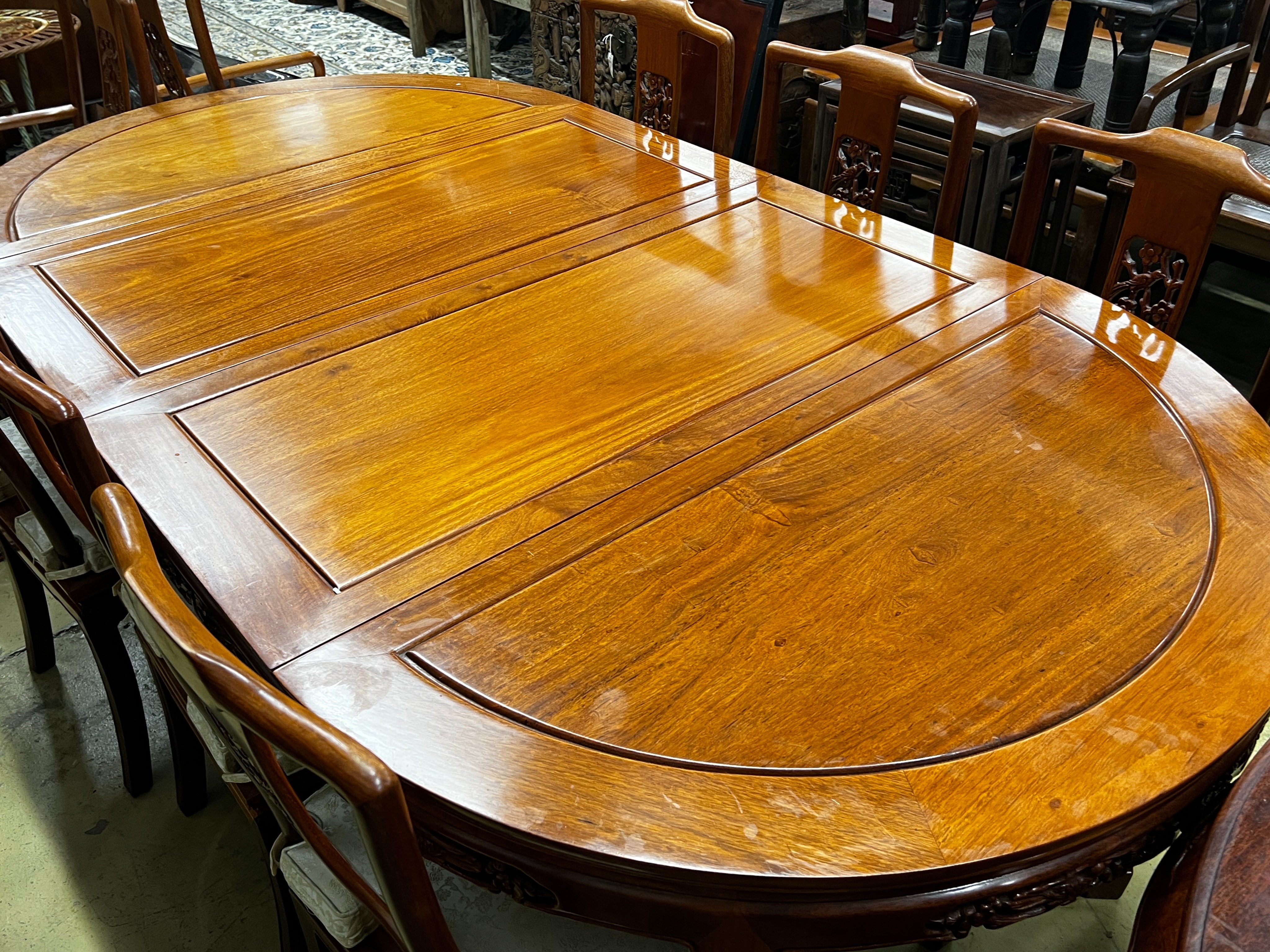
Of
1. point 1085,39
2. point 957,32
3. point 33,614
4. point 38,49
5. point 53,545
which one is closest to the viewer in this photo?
point 53,545

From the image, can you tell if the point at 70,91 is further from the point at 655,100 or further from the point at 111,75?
the point at 655,100

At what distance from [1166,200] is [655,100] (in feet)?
3.42

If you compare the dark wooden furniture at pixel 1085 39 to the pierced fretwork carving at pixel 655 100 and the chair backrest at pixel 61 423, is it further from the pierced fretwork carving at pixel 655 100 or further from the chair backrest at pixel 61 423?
the chair backrest at pixel 61 423

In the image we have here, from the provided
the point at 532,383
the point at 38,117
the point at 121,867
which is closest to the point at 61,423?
the point at 532,383

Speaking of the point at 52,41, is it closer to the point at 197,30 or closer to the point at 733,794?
the point at 197,30

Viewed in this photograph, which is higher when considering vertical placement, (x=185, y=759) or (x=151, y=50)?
(x=151, y=50)

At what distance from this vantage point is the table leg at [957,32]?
2805 millimetres

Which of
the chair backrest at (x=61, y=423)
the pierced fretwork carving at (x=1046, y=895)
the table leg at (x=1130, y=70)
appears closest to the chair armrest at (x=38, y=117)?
the chair backrest at (x=61, y=423)

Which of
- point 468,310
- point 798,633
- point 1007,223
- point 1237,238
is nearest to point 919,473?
point 798,633

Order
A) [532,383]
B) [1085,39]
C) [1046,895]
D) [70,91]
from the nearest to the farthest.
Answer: [1046,895], [532,383], [70,91], [1085,39]

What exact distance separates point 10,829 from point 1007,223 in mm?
2652

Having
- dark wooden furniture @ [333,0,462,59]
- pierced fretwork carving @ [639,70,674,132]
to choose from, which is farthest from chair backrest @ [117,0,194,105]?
dark wooden furniture @ [333,0,462,59]

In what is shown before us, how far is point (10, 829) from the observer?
64.2 inches

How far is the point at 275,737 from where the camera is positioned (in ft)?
2.10
